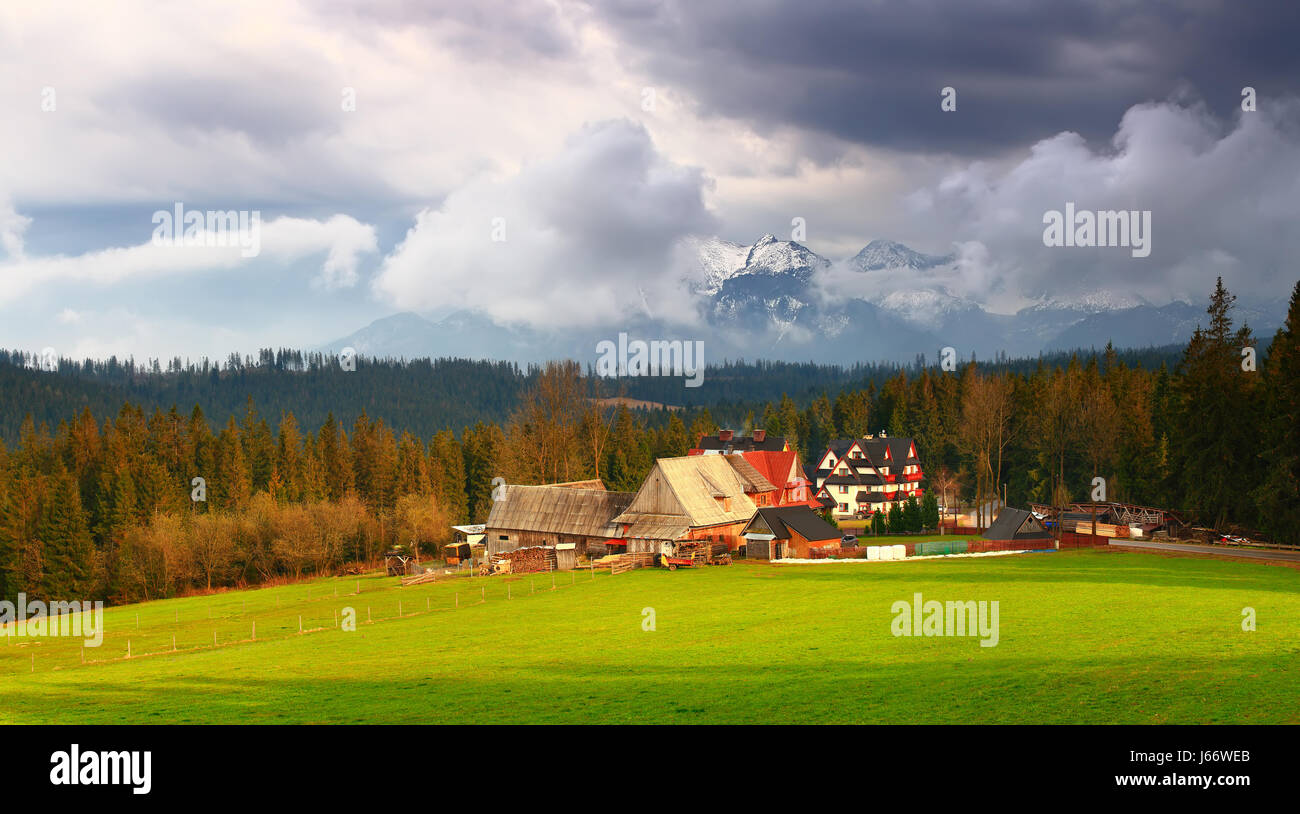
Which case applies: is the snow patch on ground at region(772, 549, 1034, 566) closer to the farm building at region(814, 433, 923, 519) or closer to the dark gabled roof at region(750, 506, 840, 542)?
the dark gabled roof at region(750, 506, 840, 542)

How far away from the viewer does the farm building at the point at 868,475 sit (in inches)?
4690

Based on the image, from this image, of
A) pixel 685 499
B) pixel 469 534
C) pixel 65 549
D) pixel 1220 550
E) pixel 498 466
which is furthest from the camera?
pixel 498 466

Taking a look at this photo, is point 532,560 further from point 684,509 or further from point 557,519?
point 684,509

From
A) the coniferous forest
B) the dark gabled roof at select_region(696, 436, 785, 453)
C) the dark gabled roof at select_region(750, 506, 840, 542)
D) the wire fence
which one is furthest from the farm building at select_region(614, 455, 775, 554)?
the dark gabled roof at select_region(696, 436, 785, 453)

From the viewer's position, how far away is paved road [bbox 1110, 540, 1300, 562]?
192 ft

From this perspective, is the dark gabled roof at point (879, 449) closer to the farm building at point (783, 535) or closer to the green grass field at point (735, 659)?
the farm building at point (783, 535)

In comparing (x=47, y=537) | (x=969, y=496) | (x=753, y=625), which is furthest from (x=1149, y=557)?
(x=47, y=537)

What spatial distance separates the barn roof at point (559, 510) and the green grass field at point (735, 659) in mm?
20469

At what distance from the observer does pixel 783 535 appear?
2704 inches

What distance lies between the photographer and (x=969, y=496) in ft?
419

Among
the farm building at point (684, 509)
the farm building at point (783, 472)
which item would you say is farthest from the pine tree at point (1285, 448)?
the farm building at point (783, 472)

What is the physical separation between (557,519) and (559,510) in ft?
3.10

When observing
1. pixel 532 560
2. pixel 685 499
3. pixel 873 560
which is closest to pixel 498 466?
pixel 532 560

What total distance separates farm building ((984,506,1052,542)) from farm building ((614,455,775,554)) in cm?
2036
